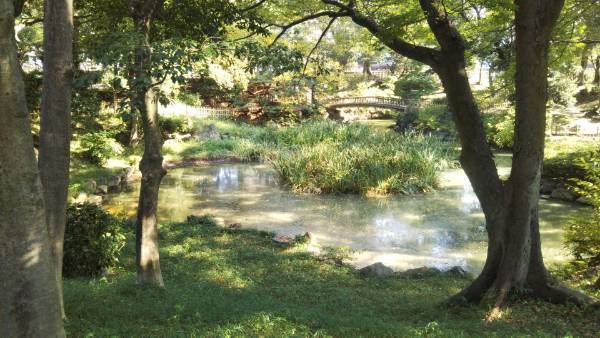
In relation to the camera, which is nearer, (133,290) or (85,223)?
(133,290)

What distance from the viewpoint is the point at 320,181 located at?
1379cm

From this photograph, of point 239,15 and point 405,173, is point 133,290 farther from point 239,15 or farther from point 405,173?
point 405,173

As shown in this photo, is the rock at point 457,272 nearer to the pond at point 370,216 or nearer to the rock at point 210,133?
the pond at point 370,216

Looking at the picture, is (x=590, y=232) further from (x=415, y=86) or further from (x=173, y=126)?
(x=415, y=86)

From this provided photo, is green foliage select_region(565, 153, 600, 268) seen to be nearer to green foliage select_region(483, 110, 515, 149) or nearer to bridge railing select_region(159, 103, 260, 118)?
green foliage select_region(483, 110, 515, 149)

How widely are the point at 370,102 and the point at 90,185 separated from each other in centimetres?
2078

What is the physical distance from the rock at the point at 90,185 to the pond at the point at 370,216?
0.54 metres

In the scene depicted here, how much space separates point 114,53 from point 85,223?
9.38ft

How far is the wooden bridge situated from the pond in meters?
14.1

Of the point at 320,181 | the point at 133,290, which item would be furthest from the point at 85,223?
the point at 320,181

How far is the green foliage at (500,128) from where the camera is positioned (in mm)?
18763

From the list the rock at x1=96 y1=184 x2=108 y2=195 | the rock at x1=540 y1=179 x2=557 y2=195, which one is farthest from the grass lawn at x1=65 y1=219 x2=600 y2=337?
the rock at x1=540 y1=179 x2=557 y2=195

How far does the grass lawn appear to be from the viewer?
4.16 meters

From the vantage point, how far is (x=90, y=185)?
13.0 metres
